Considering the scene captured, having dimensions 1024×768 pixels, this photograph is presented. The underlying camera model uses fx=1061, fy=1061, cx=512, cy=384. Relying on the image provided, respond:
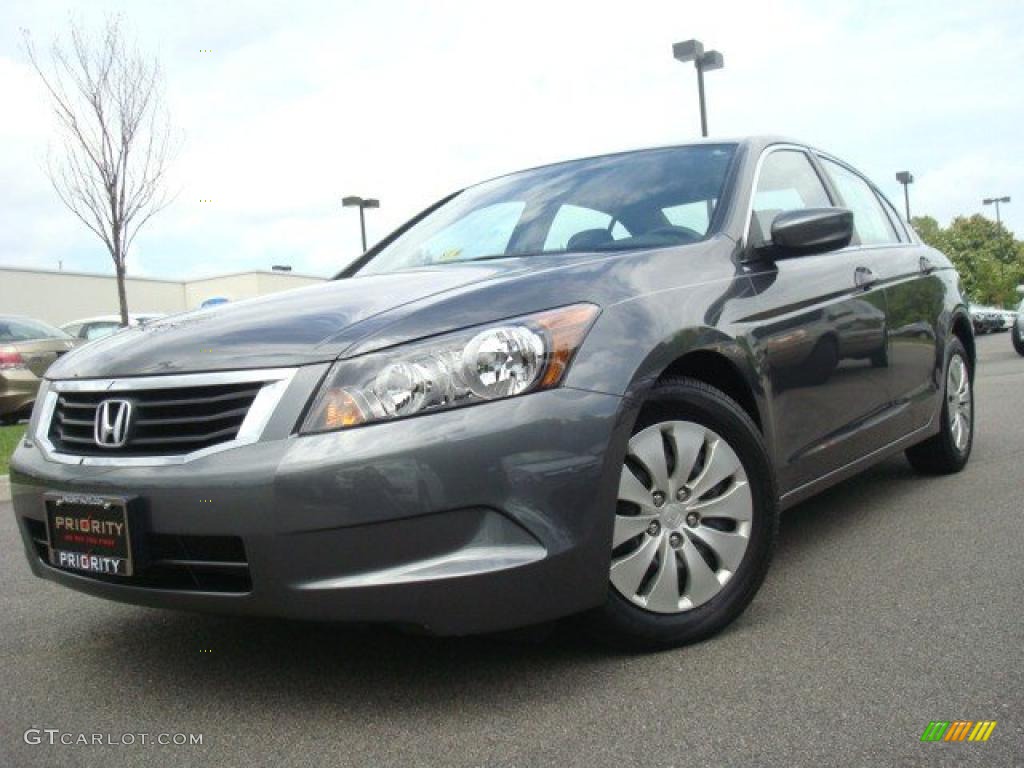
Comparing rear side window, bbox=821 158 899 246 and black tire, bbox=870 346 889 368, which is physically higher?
rear side window, bbox=821 158 899 246

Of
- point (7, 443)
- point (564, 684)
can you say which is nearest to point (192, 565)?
point (564, 684)

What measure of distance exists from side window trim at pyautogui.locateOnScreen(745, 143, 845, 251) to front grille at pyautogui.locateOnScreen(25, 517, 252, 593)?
1852 millimetres

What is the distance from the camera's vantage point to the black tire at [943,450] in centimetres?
503

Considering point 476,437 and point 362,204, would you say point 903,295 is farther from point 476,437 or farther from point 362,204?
point 362,204

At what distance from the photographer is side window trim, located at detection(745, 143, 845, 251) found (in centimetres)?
342

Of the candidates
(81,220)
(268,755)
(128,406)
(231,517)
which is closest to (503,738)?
(268,755)

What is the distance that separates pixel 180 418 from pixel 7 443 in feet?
21.2

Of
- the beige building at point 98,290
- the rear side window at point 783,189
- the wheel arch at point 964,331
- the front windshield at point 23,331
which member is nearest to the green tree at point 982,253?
the beige building at point 98,290

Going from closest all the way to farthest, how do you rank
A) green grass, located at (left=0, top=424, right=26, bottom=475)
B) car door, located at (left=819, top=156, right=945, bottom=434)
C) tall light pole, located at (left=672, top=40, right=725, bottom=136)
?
1. car door, located at (left=819, top=156, right=945, bottom=434)
2. green grass, located at (left=0, top=424, right=26, bottom=475)
3. tall light pole, located at (left=672, top=40, right=725, bottom=136)

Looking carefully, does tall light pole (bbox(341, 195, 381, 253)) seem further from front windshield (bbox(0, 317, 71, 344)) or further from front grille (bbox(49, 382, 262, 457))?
front grille (bbox(49, 382, 262, 457))

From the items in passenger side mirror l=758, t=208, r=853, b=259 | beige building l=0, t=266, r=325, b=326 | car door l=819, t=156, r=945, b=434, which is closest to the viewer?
passenger side mirror l=758, t=208, r=853, b=259

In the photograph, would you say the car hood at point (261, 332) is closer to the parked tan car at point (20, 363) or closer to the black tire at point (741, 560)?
the black tire at point (741, 560)

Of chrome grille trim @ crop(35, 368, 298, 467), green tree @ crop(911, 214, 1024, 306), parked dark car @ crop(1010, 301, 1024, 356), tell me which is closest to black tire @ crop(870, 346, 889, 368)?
chrome grille trim @ crop(35, 368, 298, 467)

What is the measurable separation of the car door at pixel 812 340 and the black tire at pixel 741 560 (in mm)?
306
